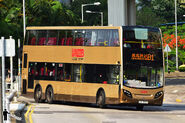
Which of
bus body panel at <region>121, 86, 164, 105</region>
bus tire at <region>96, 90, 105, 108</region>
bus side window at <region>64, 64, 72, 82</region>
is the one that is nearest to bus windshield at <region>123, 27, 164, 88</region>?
bus body panel at <region>121, 86, 164, 105</region>

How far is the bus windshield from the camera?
28547 mm

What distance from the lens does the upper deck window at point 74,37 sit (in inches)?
1163

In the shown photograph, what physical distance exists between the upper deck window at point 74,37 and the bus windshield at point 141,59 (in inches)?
27.1

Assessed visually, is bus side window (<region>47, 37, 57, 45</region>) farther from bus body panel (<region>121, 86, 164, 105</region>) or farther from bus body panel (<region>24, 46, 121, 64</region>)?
bus body panel (<region>121, 86, 164, 105</region>)

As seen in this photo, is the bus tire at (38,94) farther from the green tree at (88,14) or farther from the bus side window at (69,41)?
the green tree at (88,14)

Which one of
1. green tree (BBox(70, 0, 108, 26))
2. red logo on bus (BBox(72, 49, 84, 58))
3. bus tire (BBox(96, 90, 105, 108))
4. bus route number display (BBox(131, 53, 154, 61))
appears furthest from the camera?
green tree (BBox(70, 0, 108, 26))

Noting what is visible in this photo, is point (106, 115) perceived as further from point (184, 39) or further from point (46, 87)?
point (184, 39)

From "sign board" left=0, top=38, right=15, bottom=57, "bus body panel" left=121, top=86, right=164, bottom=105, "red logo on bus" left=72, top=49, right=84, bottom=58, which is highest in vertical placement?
"sign board" left=0, top=38, right=15, bottom=57

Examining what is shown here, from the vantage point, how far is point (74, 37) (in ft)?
103

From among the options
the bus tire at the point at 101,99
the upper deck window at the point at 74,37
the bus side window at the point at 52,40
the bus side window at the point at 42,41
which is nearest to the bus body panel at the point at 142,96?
the bus tire at the point at 101,99

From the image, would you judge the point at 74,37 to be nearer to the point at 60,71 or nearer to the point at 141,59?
the point at 60,71

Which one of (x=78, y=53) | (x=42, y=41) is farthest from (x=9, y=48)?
(x=42, y=41)

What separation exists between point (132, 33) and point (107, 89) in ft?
9.84

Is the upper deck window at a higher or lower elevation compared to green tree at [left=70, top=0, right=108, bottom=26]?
lower
